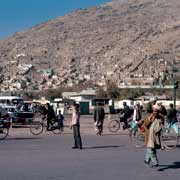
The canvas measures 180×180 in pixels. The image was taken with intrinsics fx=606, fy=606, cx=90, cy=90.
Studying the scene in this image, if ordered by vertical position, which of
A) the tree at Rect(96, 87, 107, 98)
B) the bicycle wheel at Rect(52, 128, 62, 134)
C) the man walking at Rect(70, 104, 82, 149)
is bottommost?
the bicycle wheel at Rect(52, 128, 62, 134)

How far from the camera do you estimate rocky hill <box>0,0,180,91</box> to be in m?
143

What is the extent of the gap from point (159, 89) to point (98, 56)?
36.5 m

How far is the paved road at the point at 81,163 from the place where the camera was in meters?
13.3

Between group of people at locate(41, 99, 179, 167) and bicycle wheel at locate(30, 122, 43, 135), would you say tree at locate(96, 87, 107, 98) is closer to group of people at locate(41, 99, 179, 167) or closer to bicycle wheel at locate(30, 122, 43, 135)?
group of people at locate(41, 99, 179, 167)

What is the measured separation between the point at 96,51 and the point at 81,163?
14810 centimetres

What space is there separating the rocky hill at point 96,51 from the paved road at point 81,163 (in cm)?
10810

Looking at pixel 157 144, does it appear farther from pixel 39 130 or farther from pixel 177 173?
pixel 39 130

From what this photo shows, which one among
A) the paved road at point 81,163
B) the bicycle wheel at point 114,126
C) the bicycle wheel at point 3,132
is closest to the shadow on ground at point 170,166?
the paved road at point 81,163

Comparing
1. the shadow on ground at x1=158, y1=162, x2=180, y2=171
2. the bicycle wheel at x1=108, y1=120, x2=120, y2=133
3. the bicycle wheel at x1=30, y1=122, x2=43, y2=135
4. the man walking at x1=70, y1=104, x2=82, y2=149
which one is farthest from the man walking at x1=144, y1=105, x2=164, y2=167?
the bicycle wheel at x1=108, y1=120, x2=120, y2=133

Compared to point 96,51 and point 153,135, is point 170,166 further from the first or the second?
point 96,51

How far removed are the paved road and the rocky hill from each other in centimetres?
10810

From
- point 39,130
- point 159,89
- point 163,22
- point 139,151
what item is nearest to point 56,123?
point 39,130

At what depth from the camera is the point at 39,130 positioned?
2892cm

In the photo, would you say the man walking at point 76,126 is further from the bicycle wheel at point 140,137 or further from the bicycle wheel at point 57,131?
the bicycle wheel at point 57,131
